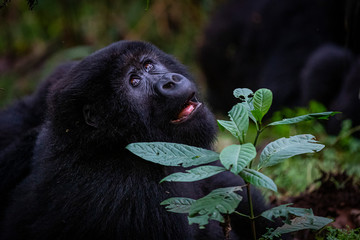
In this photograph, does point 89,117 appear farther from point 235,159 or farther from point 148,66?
point 235,159

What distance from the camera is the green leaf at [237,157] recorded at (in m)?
1.49

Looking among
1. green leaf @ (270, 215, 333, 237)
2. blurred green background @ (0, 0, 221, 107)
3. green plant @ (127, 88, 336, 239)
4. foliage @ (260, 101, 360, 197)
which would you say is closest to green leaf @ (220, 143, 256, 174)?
green plant @ (127, 88, 336, 239)

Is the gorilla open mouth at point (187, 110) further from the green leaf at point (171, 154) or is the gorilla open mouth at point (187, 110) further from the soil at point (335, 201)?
the soil at point (335, 201)

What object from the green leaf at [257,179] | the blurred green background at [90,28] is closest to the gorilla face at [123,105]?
the green leaf at [257,179]

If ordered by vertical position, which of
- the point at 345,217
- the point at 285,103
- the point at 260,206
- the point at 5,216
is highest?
the point at 285,103

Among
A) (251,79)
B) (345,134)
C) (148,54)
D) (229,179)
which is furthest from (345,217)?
(251,79)

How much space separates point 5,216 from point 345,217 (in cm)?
208

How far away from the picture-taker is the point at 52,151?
240 cm

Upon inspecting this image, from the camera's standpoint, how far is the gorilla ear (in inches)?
93.0

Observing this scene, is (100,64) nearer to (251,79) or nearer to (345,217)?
(345,217)

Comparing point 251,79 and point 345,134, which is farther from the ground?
point 251,79

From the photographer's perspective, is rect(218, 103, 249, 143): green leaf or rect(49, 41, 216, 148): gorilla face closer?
rect(218, 103, 249, 143): green leaf

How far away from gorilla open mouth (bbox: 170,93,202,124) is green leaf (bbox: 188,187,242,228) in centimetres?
79

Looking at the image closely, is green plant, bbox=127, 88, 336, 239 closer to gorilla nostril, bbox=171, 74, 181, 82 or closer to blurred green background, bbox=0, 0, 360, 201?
gorilla nostril, bbox=171, 74, 181, 82
